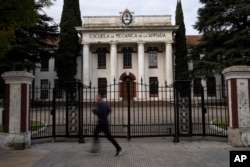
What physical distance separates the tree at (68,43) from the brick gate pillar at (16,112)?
84.5 ft

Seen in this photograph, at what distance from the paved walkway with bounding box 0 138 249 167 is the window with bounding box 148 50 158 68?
94.7 ft

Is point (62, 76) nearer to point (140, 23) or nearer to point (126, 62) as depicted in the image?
point (126, 62)

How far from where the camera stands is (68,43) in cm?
3847

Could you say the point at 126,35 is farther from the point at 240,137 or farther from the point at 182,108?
the point at 240,137

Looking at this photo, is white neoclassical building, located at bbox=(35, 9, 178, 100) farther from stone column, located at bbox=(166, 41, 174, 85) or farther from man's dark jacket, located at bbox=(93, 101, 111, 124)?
man's dark jacket, located at bbox=(93, 101, 111, 124)

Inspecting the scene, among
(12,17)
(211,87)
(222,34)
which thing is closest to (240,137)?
(211,87)

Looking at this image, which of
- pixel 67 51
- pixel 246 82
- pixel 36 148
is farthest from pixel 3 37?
pixel 67 51

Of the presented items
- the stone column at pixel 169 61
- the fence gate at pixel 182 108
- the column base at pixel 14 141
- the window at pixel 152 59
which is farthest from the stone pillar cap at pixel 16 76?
the window at pixel 152 59

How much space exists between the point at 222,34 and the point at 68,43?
63.0 feet

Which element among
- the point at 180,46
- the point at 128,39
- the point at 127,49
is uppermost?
the point at 128,39

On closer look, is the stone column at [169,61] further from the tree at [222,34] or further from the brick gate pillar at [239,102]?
the brick gate pillar at [239,102]

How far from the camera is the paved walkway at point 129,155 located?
335 inches

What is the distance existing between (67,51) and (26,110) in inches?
1080

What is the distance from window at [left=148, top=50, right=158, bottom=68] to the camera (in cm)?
4046
